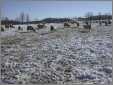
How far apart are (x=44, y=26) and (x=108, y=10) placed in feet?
2.02

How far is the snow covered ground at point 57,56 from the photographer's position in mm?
2027

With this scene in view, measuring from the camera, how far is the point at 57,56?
6.80ft

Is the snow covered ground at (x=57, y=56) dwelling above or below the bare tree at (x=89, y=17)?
below

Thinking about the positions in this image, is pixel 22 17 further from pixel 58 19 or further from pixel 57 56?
pixel 57 56

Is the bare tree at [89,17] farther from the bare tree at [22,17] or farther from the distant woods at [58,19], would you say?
the bare tree at [22,17]

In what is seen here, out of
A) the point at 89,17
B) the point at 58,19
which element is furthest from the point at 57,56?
the point at 89,17

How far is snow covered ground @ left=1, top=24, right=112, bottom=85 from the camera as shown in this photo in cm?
203

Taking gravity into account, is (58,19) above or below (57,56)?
above

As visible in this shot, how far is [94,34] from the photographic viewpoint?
2.07 m

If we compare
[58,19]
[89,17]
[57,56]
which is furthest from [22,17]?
[89,17]

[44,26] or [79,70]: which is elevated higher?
[44,26]

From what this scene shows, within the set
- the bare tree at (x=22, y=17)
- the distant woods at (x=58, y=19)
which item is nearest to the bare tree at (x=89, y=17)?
the distant woods at (x=58, y=19)

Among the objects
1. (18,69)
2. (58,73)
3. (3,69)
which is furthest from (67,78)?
(3,69)

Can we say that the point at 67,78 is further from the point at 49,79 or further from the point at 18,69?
the point at 18,69
